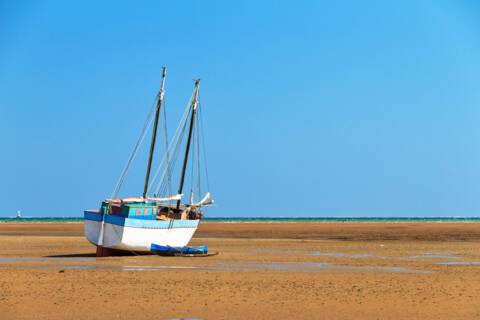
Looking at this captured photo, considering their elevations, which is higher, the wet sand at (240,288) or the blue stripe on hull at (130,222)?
the blue stripe on hull at (130,222)

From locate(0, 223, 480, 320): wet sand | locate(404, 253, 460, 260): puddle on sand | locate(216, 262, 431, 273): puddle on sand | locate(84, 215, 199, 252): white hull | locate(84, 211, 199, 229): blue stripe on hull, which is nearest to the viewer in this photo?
locate(0, 223, 480, 320): wet sand

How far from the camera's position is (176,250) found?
45906 mm

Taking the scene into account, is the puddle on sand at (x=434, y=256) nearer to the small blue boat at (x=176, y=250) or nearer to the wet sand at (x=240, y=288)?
the wet sand at (x=240, y=288)

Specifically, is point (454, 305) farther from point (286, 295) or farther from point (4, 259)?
point (4, 259)

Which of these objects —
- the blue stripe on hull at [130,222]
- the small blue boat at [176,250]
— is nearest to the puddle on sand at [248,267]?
the small blue boat at [176,250]

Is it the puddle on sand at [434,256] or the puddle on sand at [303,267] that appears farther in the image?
the puddle on sand at [434,256]

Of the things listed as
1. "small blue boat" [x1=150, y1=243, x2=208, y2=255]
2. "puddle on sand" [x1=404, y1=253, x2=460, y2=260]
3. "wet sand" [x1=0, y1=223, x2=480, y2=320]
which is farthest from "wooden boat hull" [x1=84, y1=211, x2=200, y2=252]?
"puddle on sand" [x1=404, y1=253, x2=460, y2=260]

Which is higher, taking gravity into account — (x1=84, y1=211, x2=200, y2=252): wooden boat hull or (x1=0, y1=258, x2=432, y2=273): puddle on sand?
(x1=84, y1=211, x2=200, y2=252): wooden boat hull

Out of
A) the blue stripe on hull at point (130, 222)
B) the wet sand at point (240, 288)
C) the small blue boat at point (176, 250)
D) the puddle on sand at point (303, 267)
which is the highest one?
the blue stripe on hull at point (130, 222)

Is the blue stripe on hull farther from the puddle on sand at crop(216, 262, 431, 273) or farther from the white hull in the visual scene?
the puddle on sand at crop(216, 262, 431, 273)

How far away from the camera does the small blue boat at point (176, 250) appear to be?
45.6 m

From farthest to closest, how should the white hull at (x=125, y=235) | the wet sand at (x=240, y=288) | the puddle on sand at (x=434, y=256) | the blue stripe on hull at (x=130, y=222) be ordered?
the blue stripe on hull at (x=130, y=222)
the white hull at (x=125, y=235)
the puddle on sand at (x=434, y=256)
the wet sand at (x=240, y=288)

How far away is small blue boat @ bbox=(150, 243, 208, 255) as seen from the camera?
149 ft

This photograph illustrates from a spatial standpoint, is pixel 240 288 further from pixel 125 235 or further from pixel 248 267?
pixel 125 235
